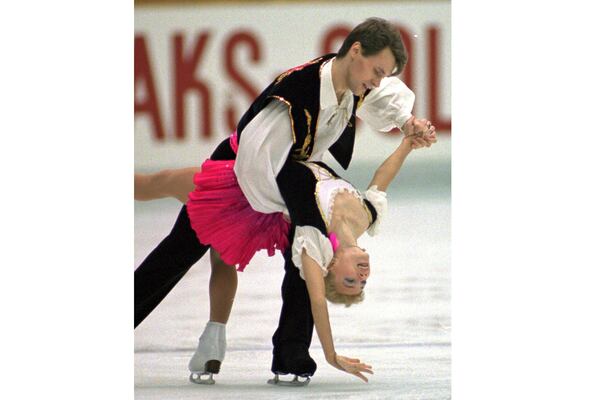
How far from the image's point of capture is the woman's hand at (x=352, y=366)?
4.54 m

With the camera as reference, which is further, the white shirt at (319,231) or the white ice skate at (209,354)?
the white ice skate at (209,354)

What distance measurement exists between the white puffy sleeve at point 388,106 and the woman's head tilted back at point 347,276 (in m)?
0.40

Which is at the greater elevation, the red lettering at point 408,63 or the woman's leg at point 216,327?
the red lettering at point 408,63

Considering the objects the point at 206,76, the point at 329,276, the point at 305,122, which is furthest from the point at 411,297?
the point at 206,76

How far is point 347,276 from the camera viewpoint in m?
4.52

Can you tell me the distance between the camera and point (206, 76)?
4609mm

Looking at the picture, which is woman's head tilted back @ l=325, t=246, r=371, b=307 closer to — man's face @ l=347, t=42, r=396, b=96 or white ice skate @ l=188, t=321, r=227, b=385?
white ice skate @ l=188, t=321, r=227, b=385

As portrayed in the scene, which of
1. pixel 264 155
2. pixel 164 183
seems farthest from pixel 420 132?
pixel 164 183

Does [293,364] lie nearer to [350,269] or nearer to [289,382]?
[289,382]

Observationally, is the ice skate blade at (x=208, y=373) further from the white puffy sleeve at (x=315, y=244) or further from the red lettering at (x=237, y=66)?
the red lettering at (x=237, y=66)

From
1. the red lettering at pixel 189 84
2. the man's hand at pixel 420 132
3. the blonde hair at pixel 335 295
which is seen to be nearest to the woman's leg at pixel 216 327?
the blonde hair at pixel 335 295

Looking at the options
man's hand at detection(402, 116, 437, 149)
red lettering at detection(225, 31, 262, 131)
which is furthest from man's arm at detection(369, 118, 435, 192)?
red lettering at detection(225, 31, 262, 131)

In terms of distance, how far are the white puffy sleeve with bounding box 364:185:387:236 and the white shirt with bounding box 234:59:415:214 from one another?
0.19 meters

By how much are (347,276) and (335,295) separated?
0.07 metres
